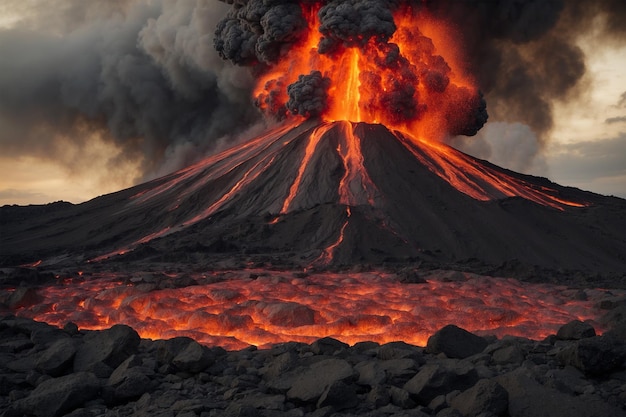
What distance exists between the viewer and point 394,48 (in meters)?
41.1

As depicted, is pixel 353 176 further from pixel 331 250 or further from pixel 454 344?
pixel 454 344

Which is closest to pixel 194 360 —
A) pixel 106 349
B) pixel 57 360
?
pixel 106 349

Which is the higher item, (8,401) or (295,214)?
(295,214)

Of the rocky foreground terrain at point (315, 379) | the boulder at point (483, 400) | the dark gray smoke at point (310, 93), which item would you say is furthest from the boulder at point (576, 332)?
the dark gray smoke at point (310, 93)

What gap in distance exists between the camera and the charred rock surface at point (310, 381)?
605cm

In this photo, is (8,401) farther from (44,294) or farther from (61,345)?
(44,294)

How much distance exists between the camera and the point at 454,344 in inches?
334

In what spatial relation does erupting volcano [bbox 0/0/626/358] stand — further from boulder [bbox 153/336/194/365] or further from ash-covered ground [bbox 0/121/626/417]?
boulder [bbox 153/336/194/365]

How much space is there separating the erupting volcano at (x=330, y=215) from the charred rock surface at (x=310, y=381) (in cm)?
369

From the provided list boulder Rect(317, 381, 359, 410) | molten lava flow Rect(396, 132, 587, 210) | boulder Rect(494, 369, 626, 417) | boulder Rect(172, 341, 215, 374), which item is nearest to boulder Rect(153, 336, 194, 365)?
boulder Rect(172, 341, 215, 374)

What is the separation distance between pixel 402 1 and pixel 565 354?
132ft

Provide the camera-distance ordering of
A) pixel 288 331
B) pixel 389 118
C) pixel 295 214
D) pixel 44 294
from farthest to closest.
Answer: pixel 389 118 < pixel 295 214 < pixel 44 294 < pixel 288 331

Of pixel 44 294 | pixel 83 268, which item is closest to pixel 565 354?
pixel 44 294

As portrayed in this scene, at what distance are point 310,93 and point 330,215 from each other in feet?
49.8
